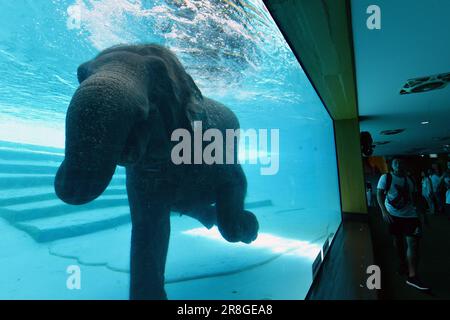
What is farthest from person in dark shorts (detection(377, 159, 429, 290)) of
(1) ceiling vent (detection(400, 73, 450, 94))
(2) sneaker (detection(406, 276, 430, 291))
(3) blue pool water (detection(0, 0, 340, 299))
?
(1) ceiling vent (detection(400, 73, 450, 94))

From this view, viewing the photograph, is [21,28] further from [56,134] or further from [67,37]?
[56,134]

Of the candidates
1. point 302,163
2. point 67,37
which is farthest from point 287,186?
point 67,37

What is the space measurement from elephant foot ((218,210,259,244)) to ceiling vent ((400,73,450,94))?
3.73m

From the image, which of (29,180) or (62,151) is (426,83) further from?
(29,180)

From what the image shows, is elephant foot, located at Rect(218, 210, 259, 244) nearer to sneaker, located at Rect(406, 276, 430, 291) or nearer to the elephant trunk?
the elephant trunk

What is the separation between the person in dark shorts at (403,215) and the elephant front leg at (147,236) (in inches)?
116

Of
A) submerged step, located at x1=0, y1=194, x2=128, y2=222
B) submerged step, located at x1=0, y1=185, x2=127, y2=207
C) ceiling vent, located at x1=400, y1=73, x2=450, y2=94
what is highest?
ceiling vent, located at x1=400, y1=73, x2=450, y2=94

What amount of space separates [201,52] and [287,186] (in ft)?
52.9

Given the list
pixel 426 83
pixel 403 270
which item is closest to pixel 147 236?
pixel 403 270

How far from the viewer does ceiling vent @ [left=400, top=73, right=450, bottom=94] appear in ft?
12.9

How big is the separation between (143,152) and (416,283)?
338cm

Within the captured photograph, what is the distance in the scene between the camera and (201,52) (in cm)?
382

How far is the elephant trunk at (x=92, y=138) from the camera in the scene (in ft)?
3.53

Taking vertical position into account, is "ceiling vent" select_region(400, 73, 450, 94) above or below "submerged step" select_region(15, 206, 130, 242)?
above
